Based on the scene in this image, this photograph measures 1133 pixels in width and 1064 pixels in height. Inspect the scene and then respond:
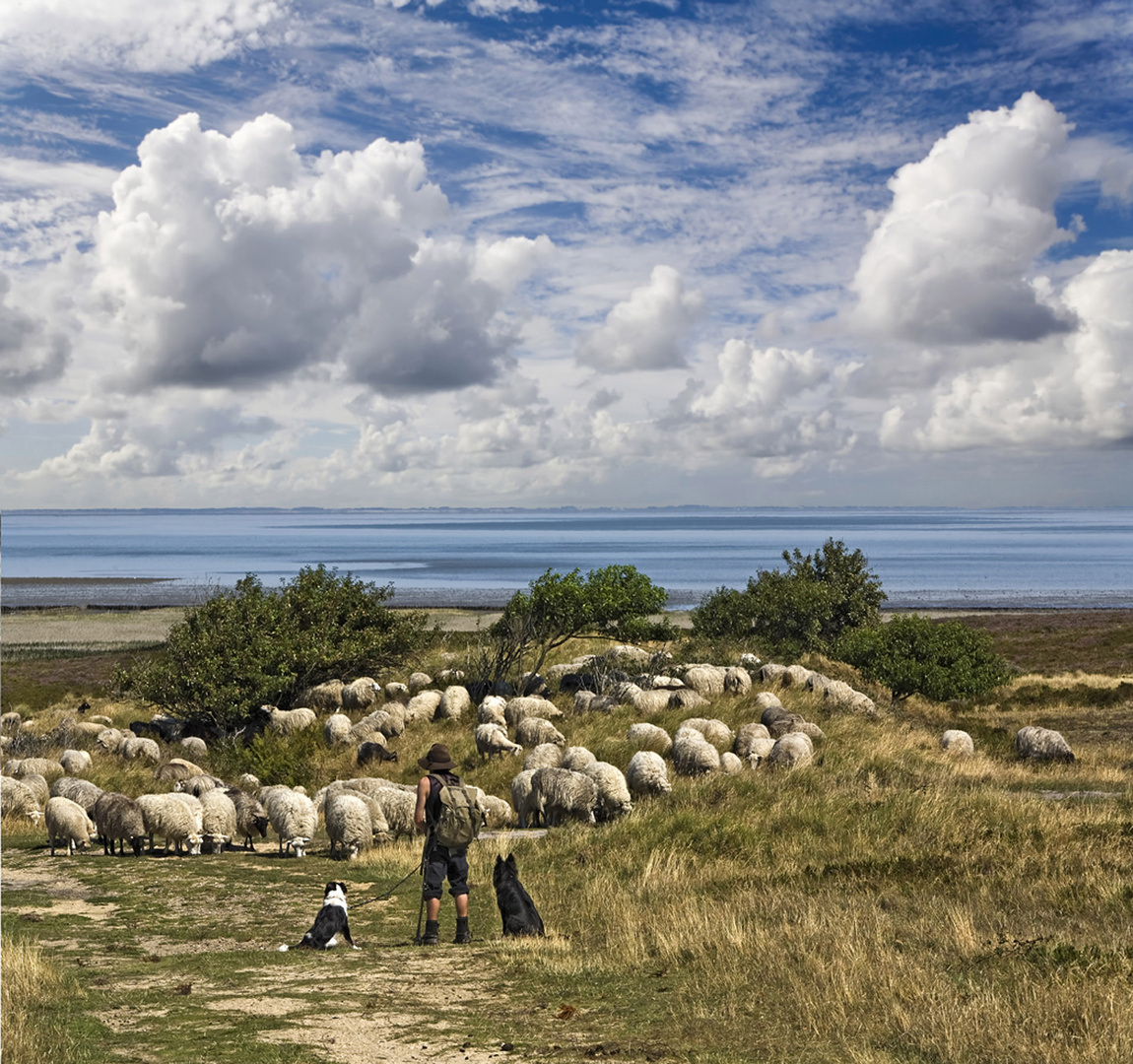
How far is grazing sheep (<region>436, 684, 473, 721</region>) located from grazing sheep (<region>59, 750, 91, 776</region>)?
1064cm

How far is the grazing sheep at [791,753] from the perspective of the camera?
25.9 m

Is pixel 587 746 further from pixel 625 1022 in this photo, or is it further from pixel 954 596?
pixel 954 596

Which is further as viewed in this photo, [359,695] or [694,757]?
[359,695]

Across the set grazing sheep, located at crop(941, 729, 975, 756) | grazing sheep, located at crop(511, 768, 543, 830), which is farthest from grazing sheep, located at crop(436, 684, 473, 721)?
grazing sheep, located at crop(941, 729, 975, 756)

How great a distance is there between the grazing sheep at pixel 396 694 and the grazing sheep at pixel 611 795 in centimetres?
1538

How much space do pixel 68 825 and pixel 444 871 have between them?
408 inches

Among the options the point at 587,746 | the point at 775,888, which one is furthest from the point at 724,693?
the point at 775,888

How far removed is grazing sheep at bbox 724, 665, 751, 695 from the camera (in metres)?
34.8

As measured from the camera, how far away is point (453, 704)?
3325 cm

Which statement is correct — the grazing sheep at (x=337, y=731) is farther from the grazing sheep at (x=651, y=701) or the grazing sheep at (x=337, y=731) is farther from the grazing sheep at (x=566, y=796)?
the grazing sheep at (x=566, y=796)

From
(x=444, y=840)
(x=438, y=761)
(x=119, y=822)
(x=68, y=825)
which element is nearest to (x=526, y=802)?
(x=119, y=822)

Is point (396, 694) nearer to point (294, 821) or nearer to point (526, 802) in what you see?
point (526, 802)

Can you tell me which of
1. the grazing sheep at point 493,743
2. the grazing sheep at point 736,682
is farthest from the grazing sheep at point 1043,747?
the grazing sheep at point 493,743

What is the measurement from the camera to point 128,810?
18703 millimetres
